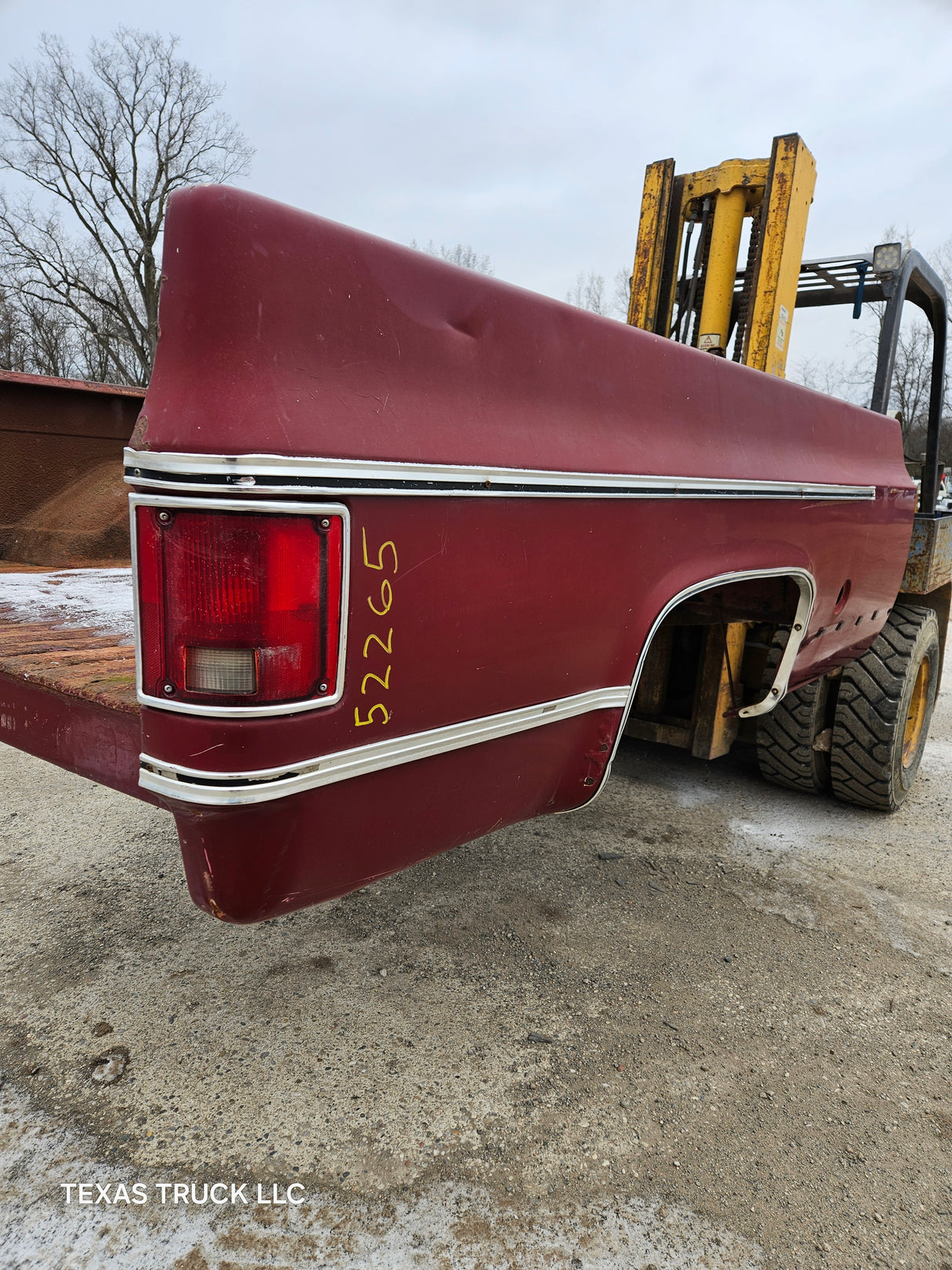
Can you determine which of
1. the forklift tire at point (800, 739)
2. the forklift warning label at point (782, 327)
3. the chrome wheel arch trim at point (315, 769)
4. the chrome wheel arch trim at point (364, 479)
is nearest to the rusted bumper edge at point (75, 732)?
the chrome wheel arch trim at point (315, 769)

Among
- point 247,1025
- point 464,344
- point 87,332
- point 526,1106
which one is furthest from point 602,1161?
point 87,332

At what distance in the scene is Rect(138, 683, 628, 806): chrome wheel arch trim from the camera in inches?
45.5

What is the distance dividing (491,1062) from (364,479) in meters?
1.54

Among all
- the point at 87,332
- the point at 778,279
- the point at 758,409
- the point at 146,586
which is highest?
the point at 87,332

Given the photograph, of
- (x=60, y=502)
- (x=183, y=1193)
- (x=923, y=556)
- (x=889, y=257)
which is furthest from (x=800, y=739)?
(x=60, y=502)

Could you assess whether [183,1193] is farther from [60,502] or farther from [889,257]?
[889,257]

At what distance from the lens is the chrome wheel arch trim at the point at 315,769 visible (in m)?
1.16

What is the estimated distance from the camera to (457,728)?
142 cm

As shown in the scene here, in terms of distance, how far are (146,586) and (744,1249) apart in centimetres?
161

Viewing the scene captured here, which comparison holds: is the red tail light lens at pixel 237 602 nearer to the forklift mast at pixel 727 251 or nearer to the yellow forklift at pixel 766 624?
the yellow forklift at pixel 766 624

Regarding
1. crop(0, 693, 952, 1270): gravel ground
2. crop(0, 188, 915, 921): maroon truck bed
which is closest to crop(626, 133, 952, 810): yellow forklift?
crop(0, 693, 952, 1270): gravel ground

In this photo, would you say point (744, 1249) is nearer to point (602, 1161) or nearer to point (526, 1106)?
point (602, 1161)

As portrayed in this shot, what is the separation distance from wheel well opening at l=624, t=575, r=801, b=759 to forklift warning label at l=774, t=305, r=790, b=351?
1231 mm

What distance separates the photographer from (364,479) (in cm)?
118
